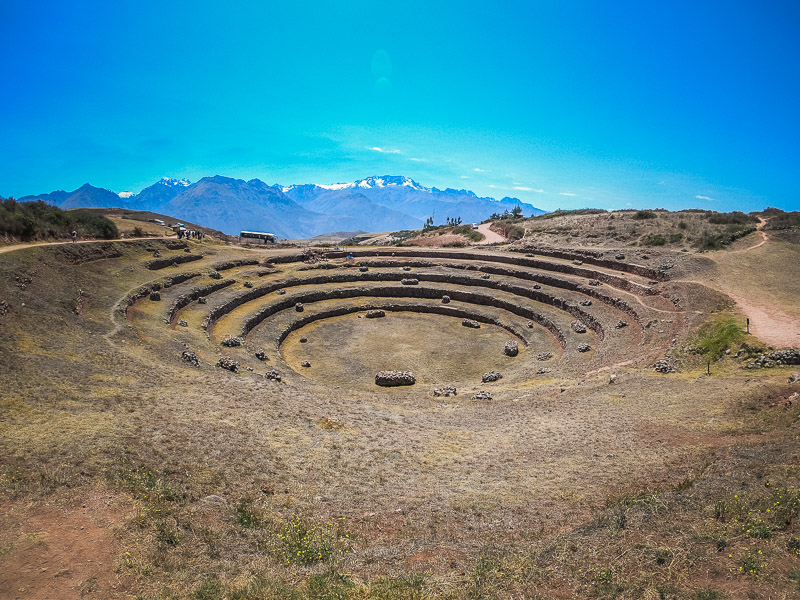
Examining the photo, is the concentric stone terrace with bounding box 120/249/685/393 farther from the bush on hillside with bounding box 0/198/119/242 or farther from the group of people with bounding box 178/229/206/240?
the group of people with bounding box 178/229/206/240

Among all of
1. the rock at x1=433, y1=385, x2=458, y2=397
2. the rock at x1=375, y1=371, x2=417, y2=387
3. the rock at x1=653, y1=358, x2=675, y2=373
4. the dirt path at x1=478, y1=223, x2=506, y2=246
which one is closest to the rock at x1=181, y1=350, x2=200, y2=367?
the rock at x1=375, y1=371, x2=417, y2=387

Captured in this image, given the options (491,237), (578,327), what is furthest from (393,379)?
(491,237)

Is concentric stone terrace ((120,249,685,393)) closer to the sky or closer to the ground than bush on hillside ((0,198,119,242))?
closer to the ground

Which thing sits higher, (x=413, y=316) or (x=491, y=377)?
(x=413, y=316)

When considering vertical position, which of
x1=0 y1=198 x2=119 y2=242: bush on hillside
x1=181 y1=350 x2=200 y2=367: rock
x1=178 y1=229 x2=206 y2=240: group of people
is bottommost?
x1=181 y1=350 x2=200 y2=367: rock

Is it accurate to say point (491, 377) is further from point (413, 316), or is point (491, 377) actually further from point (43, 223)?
point (43, 223)

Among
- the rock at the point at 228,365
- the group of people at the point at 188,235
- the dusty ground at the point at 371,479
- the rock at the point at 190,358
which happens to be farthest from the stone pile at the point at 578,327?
the group of people at the point at 188,235
